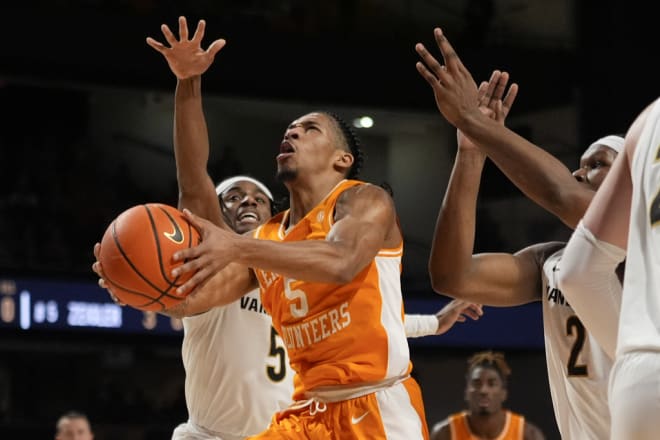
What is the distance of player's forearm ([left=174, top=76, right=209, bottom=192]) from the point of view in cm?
471

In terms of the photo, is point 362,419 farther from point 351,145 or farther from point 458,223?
point 351,145

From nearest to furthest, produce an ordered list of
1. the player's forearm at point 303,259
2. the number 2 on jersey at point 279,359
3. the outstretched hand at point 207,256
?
the outstretched hand at point 207,256 → the player's forearm at point 303,259 → the number 2 on jersey at point 279,359

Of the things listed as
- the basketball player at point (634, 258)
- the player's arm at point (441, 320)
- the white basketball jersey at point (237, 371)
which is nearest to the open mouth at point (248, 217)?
the white basketball jersey at point (237, 371)

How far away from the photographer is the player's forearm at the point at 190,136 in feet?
15.5

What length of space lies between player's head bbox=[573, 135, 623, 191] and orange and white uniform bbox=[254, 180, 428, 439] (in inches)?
31.0

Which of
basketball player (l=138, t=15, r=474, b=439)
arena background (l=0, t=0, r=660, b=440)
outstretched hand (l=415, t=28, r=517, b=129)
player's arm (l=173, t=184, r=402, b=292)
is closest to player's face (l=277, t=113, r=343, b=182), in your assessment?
basketball player (l=138, t=15, r=474, b=439)

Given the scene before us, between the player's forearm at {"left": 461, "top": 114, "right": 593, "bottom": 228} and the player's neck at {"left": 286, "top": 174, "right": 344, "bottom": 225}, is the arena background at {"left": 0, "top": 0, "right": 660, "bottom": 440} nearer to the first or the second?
the player's neck at {"left": 286, "top": 174, "right": 344, "bottom": 225}

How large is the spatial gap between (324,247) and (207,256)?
0.50 m

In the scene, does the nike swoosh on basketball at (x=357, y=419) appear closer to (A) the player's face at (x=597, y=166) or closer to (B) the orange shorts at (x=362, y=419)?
(B) the orange shorts at (x=362, y=419)

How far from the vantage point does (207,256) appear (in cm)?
333

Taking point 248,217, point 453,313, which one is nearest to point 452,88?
point 453,313

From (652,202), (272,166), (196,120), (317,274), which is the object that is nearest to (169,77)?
(272,166)

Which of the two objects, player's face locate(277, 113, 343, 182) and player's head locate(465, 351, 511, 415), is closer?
player's face locate(277, 113, 343, 182)

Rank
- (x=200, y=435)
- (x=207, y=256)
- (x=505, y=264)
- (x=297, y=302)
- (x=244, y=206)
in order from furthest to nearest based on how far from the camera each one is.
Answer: (x=244, y=206), (x=200, y=435), (x=505, y=264), (x=297, y=302), (x=207, y=256)
